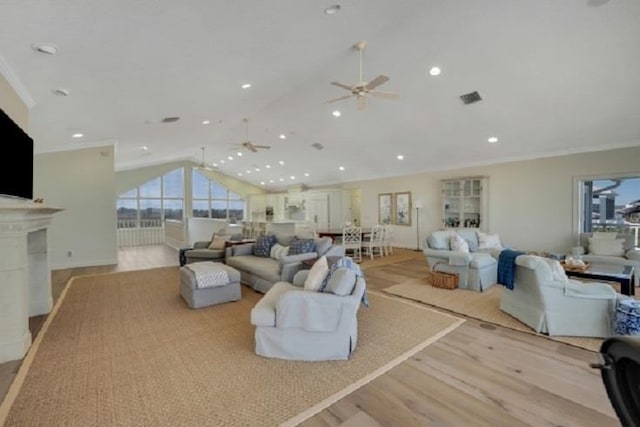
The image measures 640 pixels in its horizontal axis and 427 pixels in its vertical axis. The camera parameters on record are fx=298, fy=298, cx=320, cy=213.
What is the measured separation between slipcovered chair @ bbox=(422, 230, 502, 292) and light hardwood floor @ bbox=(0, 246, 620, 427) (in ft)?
5.51

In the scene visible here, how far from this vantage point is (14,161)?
3.10 meters

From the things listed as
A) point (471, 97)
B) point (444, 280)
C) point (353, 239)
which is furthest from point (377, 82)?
point (353, 239)

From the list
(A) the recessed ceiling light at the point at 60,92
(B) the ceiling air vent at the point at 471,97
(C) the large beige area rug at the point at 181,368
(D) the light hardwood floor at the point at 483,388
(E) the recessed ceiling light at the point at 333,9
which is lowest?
(D) the light hardwood floor at the point at 483,388

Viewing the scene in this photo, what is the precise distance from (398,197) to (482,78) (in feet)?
17.7

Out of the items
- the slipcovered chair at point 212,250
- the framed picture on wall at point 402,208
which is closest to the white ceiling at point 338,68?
the framed picture on wall at point 402,208

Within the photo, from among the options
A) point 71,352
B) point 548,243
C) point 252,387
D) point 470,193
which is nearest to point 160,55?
point 71,352

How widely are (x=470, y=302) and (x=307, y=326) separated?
2.84 meters

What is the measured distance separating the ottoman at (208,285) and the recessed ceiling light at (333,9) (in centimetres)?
352

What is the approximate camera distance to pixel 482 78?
4.75 meters

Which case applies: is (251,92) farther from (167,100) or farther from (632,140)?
(632,140)

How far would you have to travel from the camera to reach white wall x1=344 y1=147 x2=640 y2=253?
6.09m

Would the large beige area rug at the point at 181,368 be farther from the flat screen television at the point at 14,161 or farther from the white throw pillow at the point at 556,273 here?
the flat screen television at the point at 14,161

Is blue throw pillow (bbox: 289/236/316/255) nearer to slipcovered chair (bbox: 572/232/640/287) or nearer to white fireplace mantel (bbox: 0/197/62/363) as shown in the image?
white fireplace mantel (bbox: 0/197/62/363)

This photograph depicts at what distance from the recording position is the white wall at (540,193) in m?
6.09
